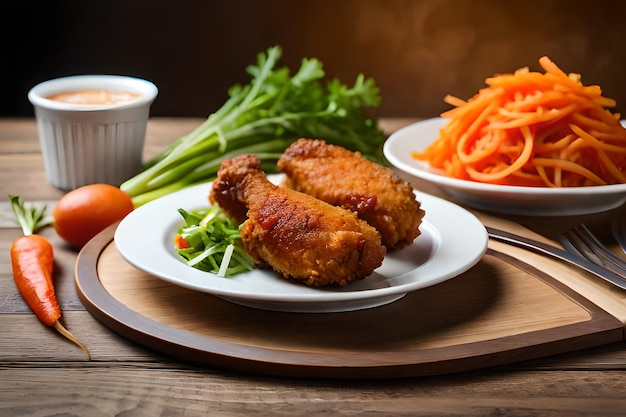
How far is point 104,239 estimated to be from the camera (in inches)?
99.8

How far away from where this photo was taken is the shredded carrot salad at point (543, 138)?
292 centimetres

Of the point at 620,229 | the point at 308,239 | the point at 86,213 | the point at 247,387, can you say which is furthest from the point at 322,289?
the point at 620,229

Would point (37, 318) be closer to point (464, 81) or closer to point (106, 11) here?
point (106, 11)

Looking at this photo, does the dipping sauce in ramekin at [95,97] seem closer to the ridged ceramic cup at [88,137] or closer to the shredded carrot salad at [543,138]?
the ridged ceramic cup at [88,137]

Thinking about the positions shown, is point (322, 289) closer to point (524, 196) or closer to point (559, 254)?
point (559, 254)

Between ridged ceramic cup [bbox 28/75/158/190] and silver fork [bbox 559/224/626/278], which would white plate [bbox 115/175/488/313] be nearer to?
silver fork [bbox 559/224/626/278]

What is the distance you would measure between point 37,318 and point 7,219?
888 mm

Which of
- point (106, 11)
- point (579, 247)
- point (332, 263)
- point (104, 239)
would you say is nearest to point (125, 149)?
point (104, 239)

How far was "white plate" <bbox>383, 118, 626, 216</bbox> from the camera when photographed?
108 inches

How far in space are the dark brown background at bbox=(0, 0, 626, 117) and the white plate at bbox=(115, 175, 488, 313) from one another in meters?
3.21

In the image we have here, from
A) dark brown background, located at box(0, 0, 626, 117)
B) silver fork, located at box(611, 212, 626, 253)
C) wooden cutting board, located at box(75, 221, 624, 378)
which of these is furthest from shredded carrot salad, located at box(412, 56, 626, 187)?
dark brown background, located at box(0, 0, 626, 117)

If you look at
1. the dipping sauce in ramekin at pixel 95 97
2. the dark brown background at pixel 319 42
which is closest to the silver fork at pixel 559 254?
the dipping sauce in ramekin at pixel 95 97

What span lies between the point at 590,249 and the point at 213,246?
111cm

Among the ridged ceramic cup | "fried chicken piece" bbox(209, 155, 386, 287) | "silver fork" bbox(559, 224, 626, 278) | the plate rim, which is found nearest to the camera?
"fried chicken piece" bbox(209, 155, 386, 287)
